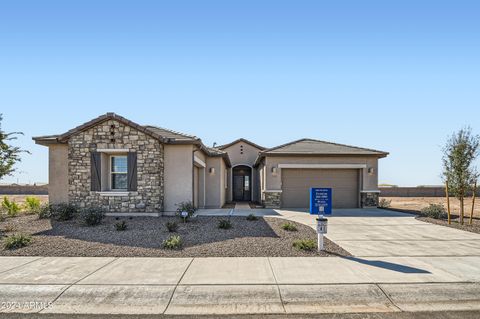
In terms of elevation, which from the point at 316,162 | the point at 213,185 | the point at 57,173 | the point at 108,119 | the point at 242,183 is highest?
the point at 108,119

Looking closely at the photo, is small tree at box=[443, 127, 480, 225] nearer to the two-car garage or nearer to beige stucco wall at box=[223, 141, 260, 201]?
the two-car garage

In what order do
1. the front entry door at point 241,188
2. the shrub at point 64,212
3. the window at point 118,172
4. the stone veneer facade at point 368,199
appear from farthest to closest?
1. the front entry door at point 241,188
2. the stone veneer facade at point 368,199
3. the window at point 118,172
4. the shrub at point 64,212

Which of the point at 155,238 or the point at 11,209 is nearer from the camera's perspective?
the point at 155,238

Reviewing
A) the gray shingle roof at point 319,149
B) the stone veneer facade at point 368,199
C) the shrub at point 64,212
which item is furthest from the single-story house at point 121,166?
the stone veneer facade at point 368,199

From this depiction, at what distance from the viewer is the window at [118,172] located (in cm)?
1309

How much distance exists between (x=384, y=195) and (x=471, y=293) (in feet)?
110

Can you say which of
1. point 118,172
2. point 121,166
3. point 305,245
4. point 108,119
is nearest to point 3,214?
point 118,172

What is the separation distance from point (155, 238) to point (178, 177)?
4.64 metres

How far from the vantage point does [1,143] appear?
11742 millimetres

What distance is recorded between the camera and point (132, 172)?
12.6m

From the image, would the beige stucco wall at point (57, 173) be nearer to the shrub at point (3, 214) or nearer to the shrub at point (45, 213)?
the shrub at point (45, 213)

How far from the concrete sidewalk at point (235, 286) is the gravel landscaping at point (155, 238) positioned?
0.71 meters

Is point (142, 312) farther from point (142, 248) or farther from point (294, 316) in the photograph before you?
point (142, 248)

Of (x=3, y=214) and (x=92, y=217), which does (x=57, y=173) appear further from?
(x=92, y=217)
